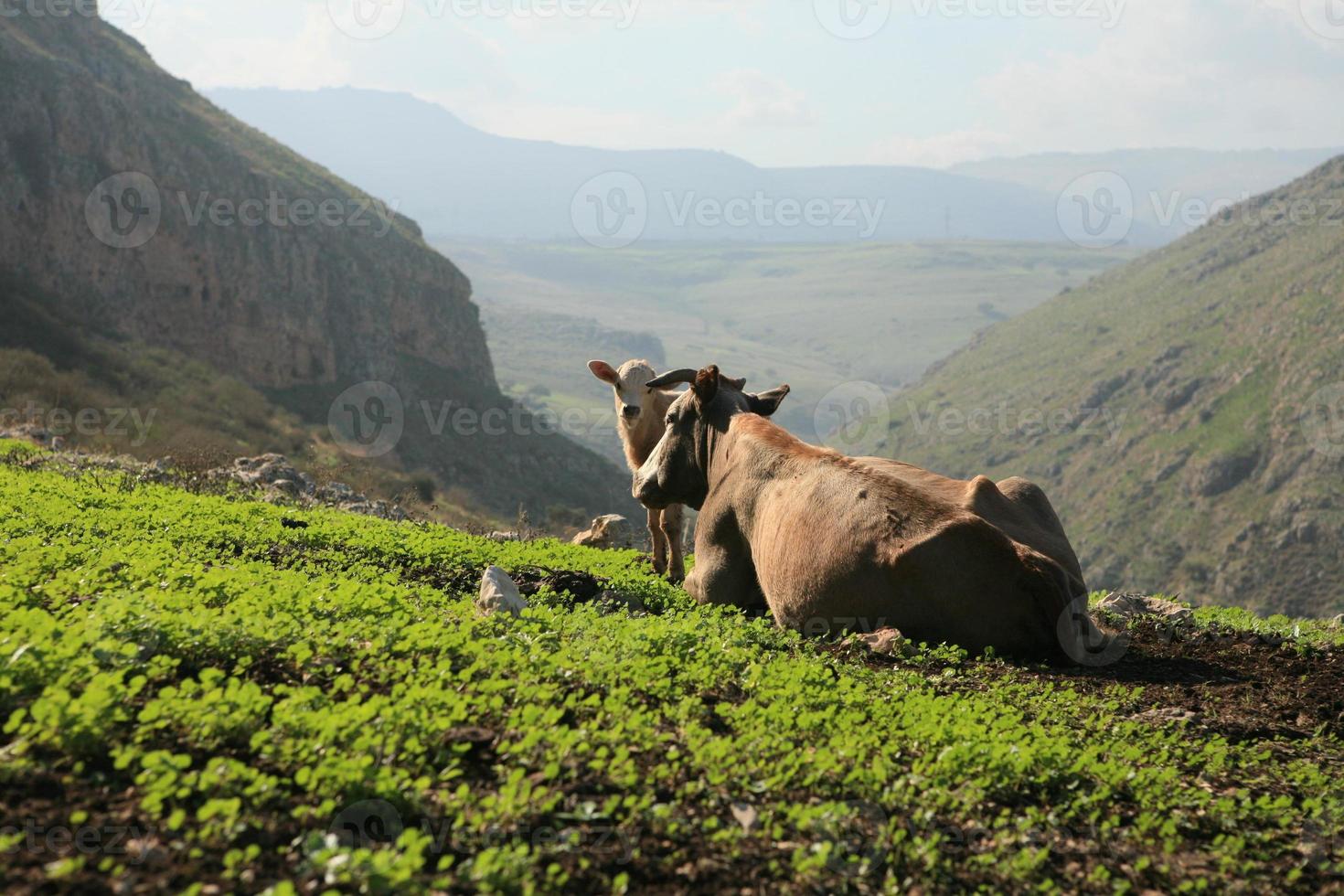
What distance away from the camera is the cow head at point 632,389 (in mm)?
15641

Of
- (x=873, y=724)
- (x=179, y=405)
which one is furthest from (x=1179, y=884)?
(x=179, y=405)

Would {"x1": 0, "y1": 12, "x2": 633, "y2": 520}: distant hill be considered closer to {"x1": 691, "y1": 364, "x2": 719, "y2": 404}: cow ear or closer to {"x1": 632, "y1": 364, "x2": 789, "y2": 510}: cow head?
{"x1": 632, "y1": 364, "x2": 789, "y2": 510}: cow head

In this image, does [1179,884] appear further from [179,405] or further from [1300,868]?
[179,405]

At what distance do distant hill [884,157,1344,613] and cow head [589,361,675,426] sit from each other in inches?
2216

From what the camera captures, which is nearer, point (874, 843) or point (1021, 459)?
point (874, 843)

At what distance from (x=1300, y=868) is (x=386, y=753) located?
13.6 feet

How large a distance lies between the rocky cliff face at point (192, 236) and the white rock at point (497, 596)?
52.1m

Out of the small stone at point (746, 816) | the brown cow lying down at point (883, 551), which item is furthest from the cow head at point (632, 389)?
the small stone at point (746, 816)

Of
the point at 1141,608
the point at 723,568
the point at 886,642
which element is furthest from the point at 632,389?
the point at 886,642

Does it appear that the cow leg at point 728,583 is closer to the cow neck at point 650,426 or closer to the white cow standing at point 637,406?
the white cow standing at point 637,406

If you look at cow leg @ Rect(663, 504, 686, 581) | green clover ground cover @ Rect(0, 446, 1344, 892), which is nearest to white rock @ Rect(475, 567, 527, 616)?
green clover ground cover @ Rect(0, 446, 1344, 892)

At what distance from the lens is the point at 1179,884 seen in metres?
4.90

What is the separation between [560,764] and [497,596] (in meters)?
3.39

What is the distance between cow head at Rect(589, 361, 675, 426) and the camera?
51.3 ft
